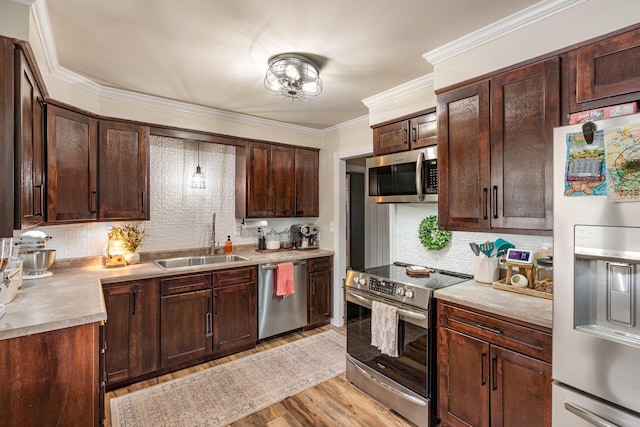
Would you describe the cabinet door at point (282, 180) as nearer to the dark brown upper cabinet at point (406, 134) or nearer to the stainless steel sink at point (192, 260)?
the stainless steel sink at point (192, 260)

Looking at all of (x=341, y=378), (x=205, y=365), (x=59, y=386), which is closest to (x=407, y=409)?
(x=341, y=378)

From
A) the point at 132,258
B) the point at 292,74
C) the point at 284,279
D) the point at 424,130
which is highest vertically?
the point at 292,74

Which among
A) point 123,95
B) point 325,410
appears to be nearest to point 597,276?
point 325,410

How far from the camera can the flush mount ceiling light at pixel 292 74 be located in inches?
90.1

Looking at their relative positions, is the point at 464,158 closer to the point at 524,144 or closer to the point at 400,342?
the point at 524,144

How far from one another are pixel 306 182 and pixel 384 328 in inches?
94.0

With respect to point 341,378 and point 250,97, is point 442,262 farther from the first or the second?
point 250,97

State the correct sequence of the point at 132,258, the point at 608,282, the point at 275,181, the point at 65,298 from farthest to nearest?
the point at 275,181 → the point at 132,258 → the point at 65,298 → the point at 608,282

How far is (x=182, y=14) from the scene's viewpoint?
71.4 inches

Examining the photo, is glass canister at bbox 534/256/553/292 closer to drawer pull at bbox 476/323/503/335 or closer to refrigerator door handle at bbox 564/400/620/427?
drawer pull at bbox 476/323/503/335

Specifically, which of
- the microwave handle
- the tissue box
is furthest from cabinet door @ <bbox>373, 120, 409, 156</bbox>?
the tissue box

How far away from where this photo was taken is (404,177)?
265cm

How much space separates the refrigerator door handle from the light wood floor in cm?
113

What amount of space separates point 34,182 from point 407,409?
296 cm
